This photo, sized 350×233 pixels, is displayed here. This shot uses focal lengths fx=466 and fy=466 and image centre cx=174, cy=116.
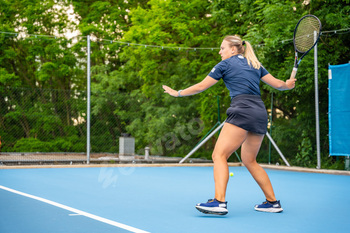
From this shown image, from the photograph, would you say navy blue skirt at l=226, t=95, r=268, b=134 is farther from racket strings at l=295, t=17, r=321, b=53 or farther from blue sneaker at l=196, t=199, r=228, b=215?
racket strings at l=295, t=17, r=321, b=53

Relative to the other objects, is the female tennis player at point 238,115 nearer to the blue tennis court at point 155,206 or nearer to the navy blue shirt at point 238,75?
the navy blue shirt at point 238,75

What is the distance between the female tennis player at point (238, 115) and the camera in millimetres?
4570

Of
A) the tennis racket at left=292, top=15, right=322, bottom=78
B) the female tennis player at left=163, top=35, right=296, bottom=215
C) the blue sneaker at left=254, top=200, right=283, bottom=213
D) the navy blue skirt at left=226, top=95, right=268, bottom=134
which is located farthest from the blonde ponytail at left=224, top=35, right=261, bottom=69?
the tennis racket at left=292, top=15, right=322, bottom=78

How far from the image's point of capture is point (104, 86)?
21875 millimetres

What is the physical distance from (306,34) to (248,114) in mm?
2471

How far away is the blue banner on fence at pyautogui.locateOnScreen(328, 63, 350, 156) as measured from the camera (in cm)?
1015

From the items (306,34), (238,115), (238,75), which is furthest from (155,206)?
(306,34)

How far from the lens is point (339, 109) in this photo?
406 inches

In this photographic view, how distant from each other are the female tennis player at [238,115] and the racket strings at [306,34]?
188cm

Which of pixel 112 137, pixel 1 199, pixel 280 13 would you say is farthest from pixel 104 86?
pixel 1 199

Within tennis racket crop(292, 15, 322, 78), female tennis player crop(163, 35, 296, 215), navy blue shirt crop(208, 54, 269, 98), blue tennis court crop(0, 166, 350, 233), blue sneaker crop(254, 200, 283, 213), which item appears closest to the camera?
blue tennis court crop(0, 166, 350, 233)

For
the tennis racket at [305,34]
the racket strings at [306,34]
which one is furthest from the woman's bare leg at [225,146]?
the racket strings at [306,34]

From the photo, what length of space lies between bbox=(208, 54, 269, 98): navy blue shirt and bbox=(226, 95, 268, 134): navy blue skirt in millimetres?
83

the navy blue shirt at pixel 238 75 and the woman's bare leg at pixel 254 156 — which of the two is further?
the woman's bare leg at pixel 254 156
